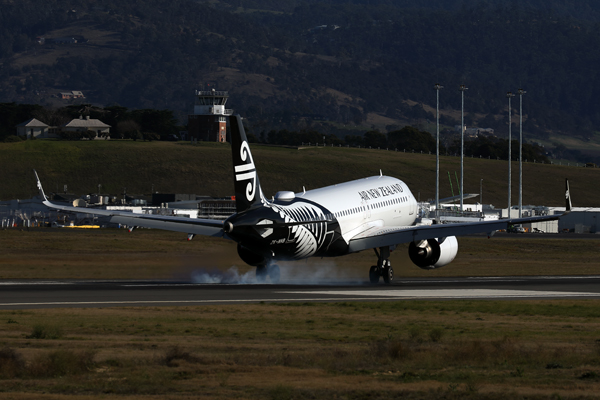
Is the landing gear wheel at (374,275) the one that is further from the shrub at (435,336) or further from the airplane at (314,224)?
the shrub at (435,336)

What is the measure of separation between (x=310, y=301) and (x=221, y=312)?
5.59 m

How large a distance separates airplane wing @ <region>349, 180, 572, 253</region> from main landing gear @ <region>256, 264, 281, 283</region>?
437 cm

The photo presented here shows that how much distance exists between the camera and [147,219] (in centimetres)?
4788

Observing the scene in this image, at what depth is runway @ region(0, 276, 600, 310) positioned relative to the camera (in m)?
37.9

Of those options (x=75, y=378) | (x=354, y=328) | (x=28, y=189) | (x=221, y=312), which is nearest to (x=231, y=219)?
(x=221, y=312)

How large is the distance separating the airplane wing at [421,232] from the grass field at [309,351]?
7.94 m

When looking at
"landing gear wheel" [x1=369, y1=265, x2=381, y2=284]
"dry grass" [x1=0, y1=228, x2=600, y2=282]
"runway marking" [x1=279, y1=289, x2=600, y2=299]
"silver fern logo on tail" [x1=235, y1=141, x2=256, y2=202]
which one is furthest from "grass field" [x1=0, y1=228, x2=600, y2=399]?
"dry grass" [x1=0, y1=228, x2=600, y2=282]

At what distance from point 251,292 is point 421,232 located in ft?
35.1

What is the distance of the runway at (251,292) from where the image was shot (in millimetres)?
37875

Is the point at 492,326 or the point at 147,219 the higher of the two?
the point at 147,219

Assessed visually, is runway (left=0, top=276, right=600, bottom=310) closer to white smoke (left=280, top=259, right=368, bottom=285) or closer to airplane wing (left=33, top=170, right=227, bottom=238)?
white smoke (left=280, top=259, right=368, bottom=285)

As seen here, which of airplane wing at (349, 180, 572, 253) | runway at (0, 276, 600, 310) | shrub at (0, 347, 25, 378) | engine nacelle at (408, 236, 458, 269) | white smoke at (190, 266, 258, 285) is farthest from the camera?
engine nacelle at (408, 236, 458, 269)

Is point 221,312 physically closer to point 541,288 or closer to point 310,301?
point 310,301

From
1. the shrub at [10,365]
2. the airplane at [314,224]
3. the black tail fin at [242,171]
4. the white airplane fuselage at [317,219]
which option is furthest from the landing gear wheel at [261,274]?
the shrub at [10,365]
